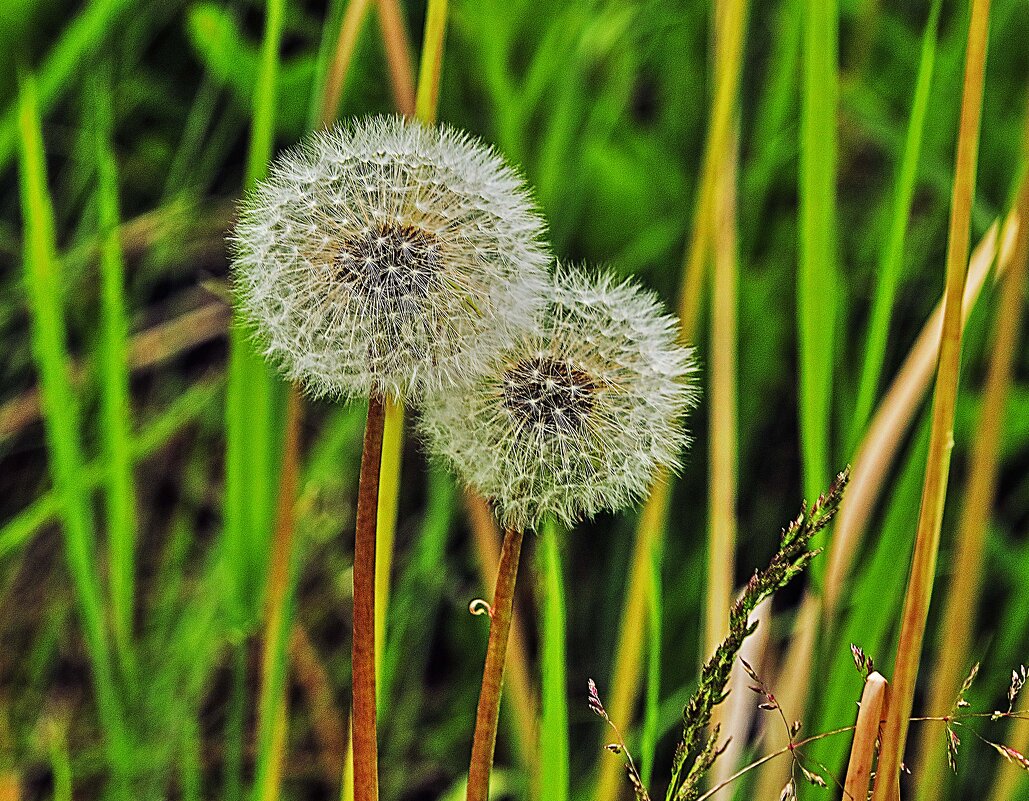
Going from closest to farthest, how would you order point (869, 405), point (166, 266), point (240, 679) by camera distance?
point (869, 405) < point (240, 679) < point (166, 266)

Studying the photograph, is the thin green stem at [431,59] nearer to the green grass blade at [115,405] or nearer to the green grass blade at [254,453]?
A: the green grass blade at [254,453]

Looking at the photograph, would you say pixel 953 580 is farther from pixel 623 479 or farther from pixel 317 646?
pixel 317 646

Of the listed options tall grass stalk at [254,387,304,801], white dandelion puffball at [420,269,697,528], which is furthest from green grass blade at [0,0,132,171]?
white dandelion puffball at [420,269,697,528]

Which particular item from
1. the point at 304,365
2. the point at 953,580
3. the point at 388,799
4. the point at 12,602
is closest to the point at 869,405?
the point at 953,580

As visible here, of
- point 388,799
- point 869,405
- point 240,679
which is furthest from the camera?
point 388,799

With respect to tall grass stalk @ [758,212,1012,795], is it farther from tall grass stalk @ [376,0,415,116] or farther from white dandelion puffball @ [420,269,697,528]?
tall grass stalk @ [376,0,415,116]

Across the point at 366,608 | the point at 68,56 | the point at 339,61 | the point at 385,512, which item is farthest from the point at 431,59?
the point at 68,56

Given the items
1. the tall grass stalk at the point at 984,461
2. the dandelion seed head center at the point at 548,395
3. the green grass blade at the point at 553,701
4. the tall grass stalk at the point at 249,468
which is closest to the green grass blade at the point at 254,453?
the tall grass stalk at the point at 249,468
